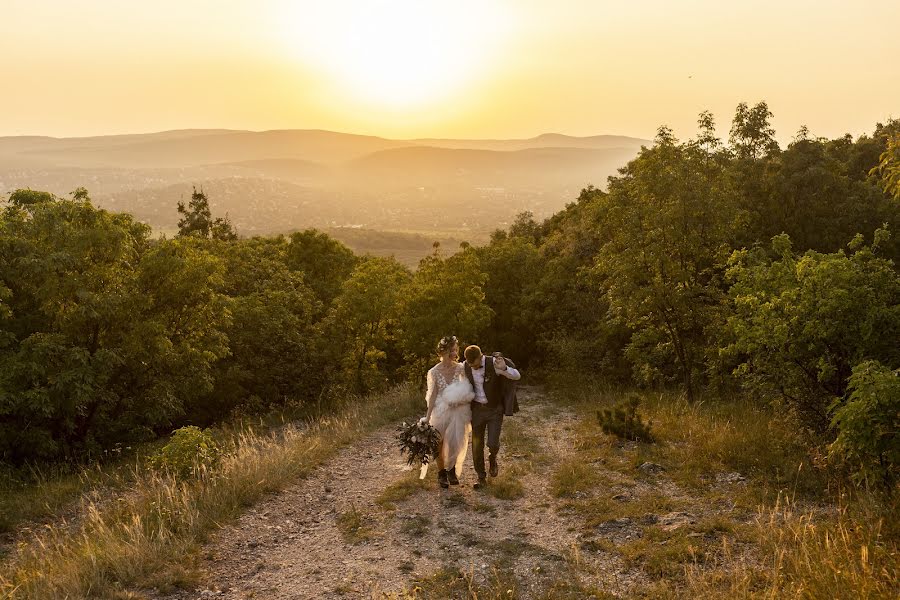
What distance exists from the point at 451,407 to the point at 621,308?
871cm

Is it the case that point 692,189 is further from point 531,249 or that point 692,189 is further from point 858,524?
point 531,249

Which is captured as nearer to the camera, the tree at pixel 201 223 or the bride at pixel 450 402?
the bride at pixel 450 402

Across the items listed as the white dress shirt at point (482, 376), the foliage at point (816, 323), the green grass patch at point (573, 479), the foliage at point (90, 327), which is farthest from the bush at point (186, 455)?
the foliage at point (816, 323)

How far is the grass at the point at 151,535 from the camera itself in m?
6.68

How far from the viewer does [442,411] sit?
31.9 feet

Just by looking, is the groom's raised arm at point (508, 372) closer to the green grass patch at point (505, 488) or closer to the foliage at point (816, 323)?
the green grass patch at point (505, 488)

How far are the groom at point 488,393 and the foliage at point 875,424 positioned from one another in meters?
4.57

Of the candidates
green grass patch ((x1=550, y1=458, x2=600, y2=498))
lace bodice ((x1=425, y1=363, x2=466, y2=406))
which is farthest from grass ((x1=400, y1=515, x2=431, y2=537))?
green grass patch ((x1=550, y1=458, x2=600, y2=498))

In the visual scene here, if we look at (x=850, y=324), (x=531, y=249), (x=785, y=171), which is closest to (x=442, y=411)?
(x=850, y=324)

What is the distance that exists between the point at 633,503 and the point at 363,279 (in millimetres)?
18421

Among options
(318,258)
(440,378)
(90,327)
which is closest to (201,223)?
(318,258)

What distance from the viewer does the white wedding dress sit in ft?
31.5

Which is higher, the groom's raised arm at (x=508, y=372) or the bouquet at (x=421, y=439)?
the groom's raised arm at (x=508, y=372)

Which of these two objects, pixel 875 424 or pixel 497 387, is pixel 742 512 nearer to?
pixel 875 424
